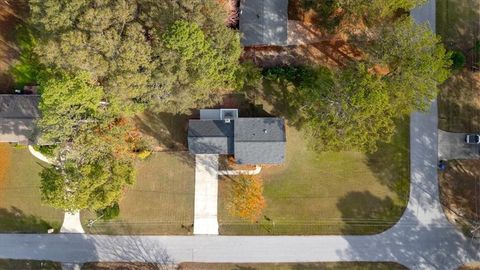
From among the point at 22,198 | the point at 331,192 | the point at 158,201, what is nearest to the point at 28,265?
the point at 22,198

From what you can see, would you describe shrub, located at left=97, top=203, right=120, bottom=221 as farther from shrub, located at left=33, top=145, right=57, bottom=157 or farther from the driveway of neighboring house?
the driveway of neighboring house

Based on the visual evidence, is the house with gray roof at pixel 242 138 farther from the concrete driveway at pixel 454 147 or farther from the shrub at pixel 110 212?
the concrete driveway at pixel 454 147

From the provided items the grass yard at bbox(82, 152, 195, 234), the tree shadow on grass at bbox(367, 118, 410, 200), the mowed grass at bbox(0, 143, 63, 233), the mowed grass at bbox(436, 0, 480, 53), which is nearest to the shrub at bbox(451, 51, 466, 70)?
the mowed grass at bbox(436, 0, 480, 53)

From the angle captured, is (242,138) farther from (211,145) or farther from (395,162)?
(395,162)

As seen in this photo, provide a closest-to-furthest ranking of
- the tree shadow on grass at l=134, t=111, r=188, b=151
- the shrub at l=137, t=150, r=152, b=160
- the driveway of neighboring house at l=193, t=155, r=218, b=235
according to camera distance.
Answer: the shrub at l=137, t=150, r=152, b=160 < the driveway of neighboring house at l=193, t=155, r=218, b=235 < the tree shadow on grass at l=134, t=111, r=188, b=151

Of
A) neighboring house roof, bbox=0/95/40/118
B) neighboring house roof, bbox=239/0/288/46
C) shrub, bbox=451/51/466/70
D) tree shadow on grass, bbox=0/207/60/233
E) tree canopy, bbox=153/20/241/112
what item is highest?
neighboring house roof, bbox=239/0/288/46

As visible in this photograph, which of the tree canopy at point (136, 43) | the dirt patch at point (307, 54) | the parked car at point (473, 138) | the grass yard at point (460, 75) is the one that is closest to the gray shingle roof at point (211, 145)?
the tree canopy at point (136, 43)
